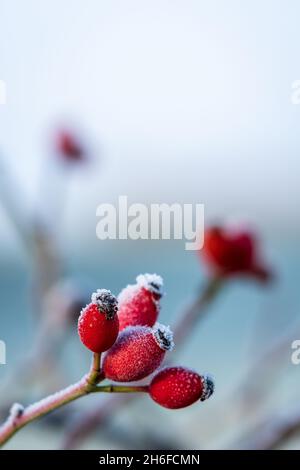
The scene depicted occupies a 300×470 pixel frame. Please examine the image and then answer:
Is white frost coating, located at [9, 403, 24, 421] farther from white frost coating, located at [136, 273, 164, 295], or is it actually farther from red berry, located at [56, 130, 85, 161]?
red berry, located at [56, 130, 85, 161]

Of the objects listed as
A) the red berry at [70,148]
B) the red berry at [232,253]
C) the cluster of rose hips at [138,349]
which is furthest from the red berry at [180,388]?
the red berry at [70,148]

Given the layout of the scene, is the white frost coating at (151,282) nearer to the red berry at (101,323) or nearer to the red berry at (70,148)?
the red berry at (101,323)

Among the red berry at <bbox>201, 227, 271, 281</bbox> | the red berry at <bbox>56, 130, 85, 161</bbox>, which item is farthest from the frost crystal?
the red berry at <bbox>56, 130, 85, 161</bbox>

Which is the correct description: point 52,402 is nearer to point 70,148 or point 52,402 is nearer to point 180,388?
point 180,388


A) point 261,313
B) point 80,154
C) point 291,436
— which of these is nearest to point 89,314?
point 291,436

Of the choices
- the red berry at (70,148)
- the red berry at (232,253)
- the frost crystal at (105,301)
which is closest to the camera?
the frost crystal at (105,301)

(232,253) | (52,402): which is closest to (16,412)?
(52,402)
